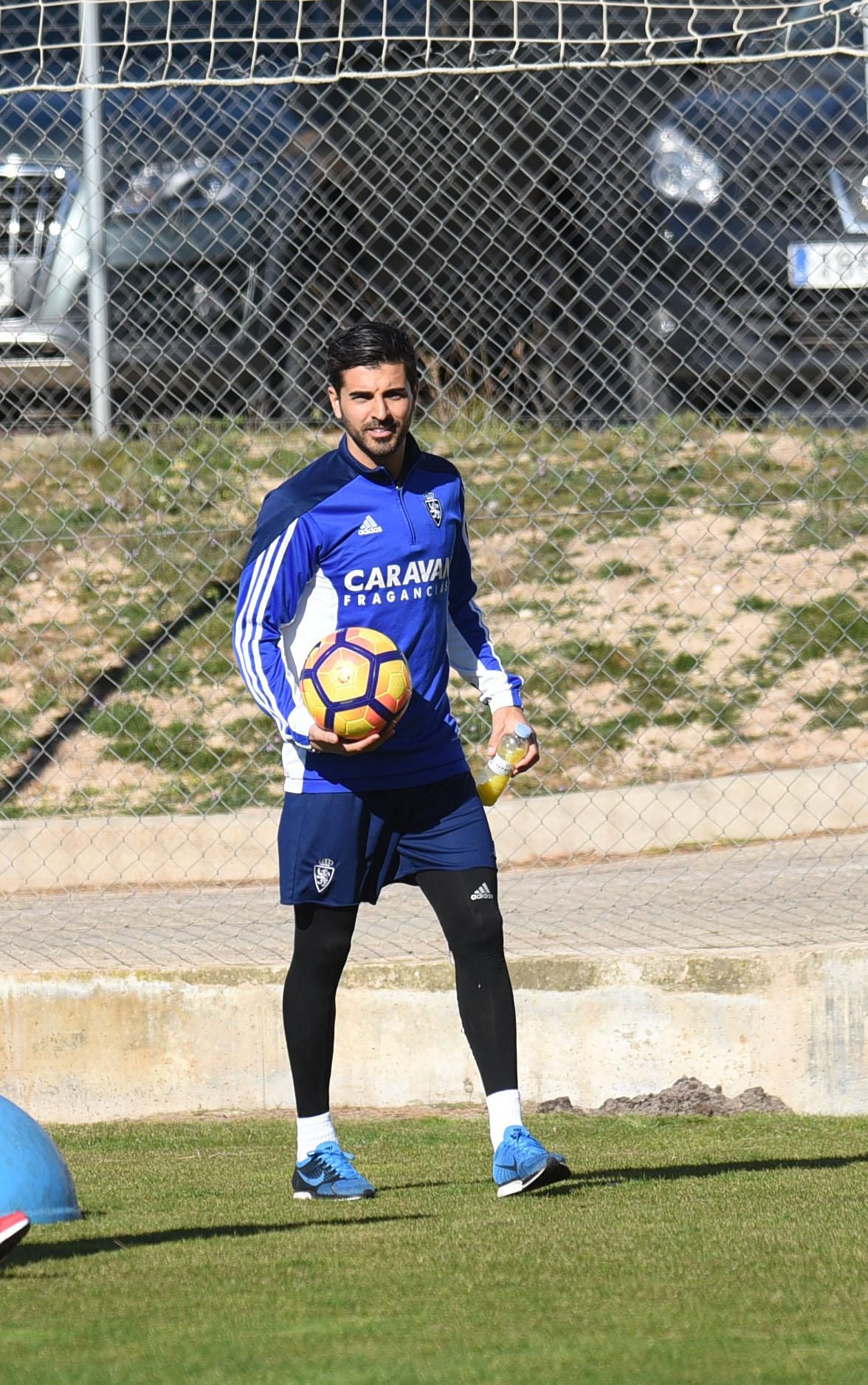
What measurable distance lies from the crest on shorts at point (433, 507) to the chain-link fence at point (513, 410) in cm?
379

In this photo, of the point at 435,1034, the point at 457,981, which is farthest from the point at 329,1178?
the point at 435,1034

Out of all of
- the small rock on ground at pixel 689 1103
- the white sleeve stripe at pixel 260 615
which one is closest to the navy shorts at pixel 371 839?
the white sleeve stripe at pixel 260 615

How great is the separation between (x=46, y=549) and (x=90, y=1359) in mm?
7819

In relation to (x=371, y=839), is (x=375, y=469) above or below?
above

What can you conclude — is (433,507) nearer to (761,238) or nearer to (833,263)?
(833,263)

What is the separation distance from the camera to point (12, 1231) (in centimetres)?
335

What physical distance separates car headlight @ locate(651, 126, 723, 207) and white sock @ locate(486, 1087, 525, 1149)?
5620 millimetres

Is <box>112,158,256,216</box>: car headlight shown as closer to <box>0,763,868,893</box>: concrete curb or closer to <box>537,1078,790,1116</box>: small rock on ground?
<box>0,763,868,893</box>: concrete curb

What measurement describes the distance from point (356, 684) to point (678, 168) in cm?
557

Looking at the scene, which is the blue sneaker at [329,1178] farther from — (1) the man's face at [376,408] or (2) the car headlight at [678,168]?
(2) the car headlight at [678,168]

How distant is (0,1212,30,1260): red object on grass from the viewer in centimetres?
335

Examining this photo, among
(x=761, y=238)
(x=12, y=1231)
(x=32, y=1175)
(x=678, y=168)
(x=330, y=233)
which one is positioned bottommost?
(x=32, y=1175)

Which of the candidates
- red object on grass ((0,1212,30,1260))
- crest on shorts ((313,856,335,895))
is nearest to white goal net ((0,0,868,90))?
crest on shorts ((313,856,335,895))

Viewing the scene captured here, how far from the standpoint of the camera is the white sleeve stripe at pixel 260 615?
4301 millimetres
